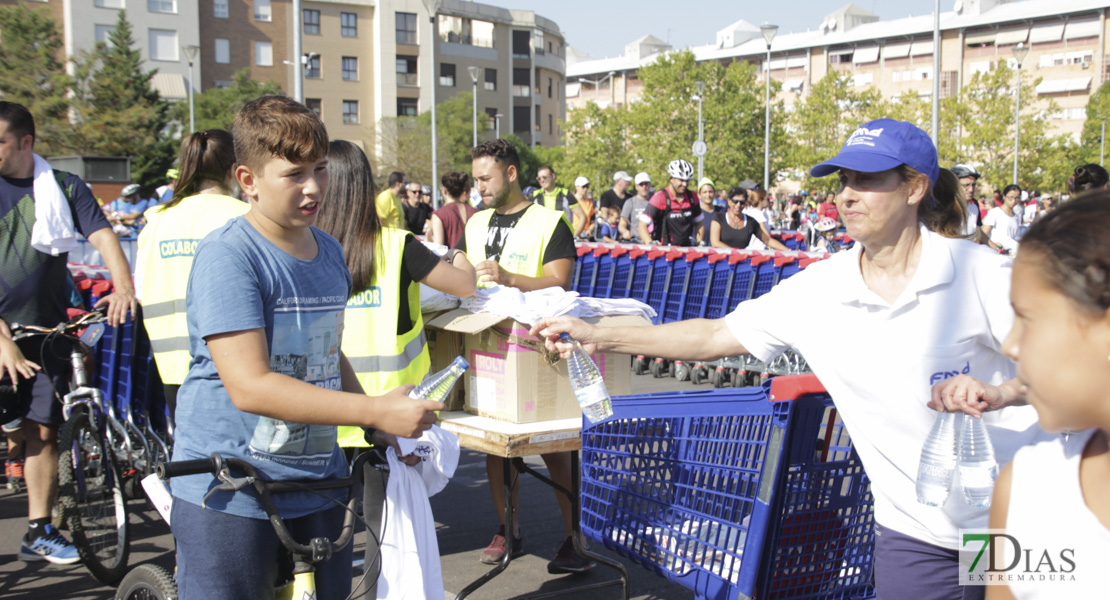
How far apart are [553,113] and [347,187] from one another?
9279 centimetres

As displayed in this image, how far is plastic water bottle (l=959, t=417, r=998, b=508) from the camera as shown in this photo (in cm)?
243

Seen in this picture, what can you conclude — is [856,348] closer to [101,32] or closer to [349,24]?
[101,32]

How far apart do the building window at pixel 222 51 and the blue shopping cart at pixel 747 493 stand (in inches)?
2834

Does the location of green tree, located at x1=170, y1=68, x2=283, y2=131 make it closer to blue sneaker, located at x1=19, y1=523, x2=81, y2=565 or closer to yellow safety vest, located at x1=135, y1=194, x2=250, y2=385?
blue sneaker, located at x1=19, y1=523, x2=81, y2=565

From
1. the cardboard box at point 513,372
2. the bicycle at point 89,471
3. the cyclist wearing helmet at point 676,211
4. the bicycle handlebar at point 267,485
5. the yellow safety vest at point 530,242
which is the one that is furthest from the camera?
the cyclist wearing helmet at point 676,211

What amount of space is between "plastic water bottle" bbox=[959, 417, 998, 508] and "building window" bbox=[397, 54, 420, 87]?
7564 centimetres

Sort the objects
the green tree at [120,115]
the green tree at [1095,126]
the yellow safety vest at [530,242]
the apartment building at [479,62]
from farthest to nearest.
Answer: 1. the apartment building at [479,62]
2. the green tree at [1095,126]
3. the green tree at [120,115]
4. the yellow safety vest at [530,242]

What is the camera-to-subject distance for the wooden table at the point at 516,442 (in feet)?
13.0

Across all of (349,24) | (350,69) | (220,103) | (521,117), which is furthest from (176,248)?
(521,117)

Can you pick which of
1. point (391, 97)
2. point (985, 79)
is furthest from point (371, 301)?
point (391, 97)

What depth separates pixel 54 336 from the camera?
4996mm

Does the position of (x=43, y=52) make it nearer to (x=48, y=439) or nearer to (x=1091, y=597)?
(x=48, y=439)

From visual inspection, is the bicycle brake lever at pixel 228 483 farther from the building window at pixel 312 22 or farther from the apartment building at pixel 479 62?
the building window at pixel 312 22

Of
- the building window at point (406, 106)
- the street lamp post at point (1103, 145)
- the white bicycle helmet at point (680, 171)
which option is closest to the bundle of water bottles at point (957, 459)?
the white bicycle helmet at point (680, 171)
